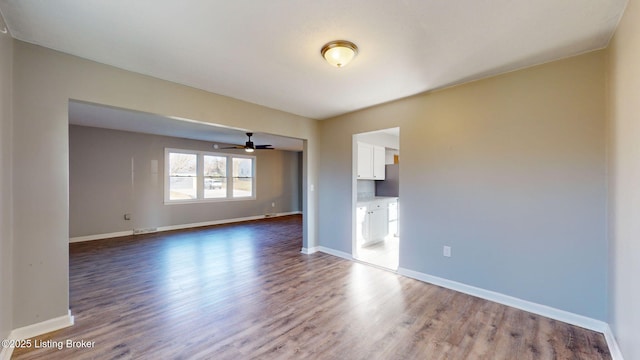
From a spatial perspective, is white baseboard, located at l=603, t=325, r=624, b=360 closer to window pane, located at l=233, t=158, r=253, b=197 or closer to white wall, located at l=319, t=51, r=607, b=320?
white wall, located at l=319, t=51, r=607, b=320

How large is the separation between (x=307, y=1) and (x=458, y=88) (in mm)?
2257

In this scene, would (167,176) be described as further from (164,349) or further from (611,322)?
(611,322)

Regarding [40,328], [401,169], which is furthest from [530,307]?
[40,328]

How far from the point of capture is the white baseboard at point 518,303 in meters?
2.35

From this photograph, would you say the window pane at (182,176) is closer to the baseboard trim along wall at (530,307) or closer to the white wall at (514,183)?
the white wall at (514,183)

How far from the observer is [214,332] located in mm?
2283

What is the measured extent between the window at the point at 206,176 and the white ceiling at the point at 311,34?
4658 millimetres

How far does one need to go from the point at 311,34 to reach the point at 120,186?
631 centimetres

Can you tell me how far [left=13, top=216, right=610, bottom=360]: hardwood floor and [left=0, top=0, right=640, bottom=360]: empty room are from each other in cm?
2

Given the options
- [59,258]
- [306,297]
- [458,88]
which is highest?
[458,88]

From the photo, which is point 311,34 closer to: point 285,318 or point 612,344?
point 285,318

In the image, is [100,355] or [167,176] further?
[167,176]

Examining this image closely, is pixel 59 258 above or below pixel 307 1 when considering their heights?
below

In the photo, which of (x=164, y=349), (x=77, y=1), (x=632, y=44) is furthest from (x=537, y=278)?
(x=77, y=1)
